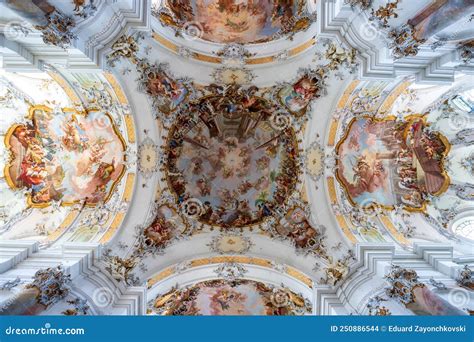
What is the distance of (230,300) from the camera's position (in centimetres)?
1527

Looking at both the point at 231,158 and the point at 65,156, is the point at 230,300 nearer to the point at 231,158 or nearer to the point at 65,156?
the point at 231,158

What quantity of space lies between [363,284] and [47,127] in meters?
10.9

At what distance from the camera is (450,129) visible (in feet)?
44.0

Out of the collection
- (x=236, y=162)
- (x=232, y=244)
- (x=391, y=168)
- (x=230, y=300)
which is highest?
(x=236, y=162)

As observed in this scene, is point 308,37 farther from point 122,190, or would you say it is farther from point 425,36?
point 122,190

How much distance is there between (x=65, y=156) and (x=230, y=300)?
8.17 meters

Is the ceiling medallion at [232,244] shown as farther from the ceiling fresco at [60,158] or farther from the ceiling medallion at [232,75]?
the ceiling medallion at [232,75]

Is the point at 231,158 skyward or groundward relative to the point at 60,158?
skyward

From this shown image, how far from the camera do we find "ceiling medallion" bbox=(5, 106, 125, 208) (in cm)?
1237

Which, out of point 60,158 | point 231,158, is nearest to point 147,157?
point 60,158

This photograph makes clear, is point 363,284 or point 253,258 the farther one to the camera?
point 253,258

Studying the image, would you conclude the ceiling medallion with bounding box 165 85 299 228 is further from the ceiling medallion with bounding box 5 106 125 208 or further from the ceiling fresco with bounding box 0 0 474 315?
the ceiling medallion with bounding box 5 106 125 208

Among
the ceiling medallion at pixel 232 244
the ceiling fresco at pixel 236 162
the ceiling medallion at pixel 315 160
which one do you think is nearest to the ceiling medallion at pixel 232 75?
the ceiling fresco at pixel 236 162

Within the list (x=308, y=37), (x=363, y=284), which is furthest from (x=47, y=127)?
(x=363, y=284)
